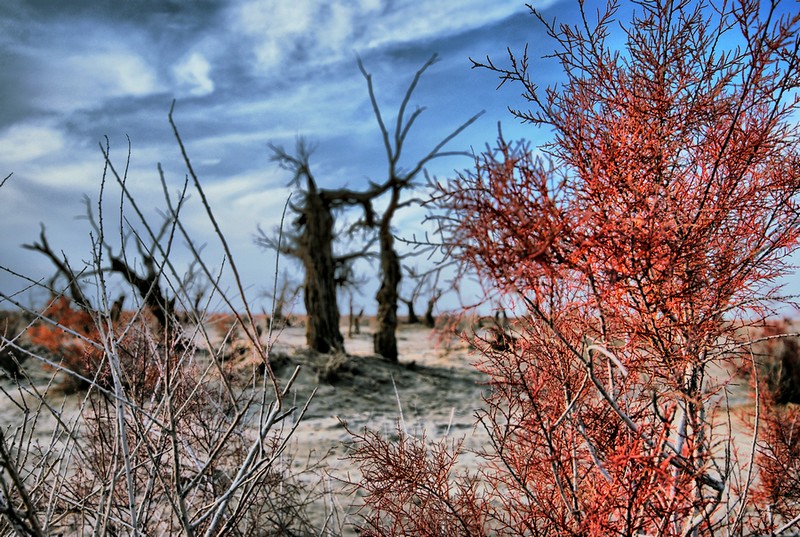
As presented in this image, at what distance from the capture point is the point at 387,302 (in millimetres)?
12383

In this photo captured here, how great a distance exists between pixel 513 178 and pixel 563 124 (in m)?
0.65

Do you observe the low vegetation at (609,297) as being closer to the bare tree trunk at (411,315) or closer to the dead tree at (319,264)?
the dead tree at (319,264)

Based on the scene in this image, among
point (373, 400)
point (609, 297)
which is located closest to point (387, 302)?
point (373, 400)

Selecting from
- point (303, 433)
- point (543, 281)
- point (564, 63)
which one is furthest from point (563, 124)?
point (303, 433)

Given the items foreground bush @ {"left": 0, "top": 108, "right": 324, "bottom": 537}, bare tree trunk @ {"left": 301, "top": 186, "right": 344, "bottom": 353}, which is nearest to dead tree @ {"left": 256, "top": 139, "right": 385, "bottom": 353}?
bare tree trunk @ {"left": 301, "top": 186, "right": 344, "bottom": 353}

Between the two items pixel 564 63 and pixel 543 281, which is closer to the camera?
pixel 543 281

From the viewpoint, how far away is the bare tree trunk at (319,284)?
38.9 feet

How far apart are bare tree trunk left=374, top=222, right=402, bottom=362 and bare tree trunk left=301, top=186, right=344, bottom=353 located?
860 millimetres

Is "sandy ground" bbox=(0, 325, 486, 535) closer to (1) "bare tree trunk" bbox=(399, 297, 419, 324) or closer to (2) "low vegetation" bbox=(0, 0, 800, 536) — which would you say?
(2) "low vegetation" bbox=(0, 0, 800, 536)

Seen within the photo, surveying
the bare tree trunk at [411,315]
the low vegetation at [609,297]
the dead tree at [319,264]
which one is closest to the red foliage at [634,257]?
the low vegetation at [609,297]

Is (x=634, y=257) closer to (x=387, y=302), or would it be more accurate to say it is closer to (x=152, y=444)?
(x=152, y=444)

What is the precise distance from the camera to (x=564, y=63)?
7.28 ft

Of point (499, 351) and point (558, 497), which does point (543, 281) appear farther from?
point (558, 497)

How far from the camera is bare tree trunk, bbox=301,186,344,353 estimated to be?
38.9ft
